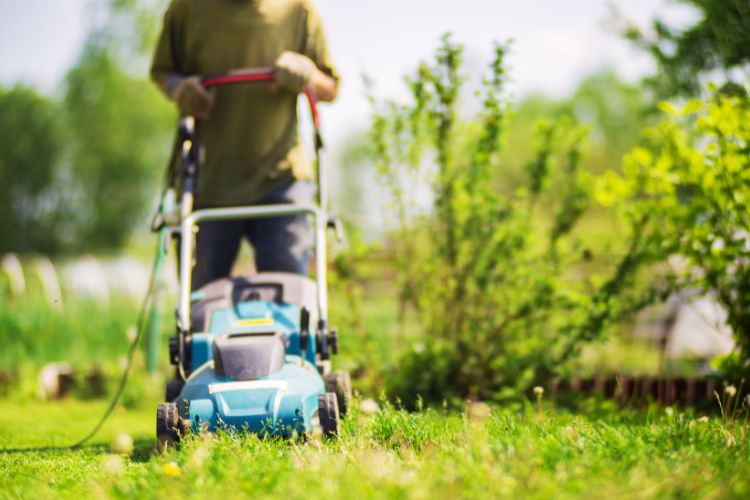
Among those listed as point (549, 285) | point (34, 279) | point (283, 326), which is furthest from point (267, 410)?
point (34, 279)

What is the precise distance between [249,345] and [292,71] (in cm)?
114

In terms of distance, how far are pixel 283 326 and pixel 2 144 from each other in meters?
→ 23.3

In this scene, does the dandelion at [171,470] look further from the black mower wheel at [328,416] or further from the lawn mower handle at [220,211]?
the lawn mower handle at [220,211]

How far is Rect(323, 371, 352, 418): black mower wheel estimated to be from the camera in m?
2.87

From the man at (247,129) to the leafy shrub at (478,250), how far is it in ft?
2.73

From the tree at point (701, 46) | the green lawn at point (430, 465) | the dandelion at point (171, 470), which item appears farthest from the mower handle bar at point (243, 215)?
the tree at point (701, 46)

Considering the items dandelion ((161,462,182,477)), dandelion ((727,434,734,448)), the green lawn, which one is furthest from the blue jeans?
dandelion ((727,434,734,448))

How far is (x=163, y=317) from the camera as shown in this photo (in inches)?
328

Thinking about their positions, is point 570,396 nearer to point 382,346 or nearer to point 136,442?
point 382,346

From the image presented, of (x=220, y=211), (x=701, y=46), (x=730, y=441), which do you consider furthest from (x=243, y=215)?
(x=701, y=46)

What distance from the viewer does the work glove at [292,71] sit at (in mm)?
3160

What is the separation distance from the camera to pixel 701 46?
5.91m

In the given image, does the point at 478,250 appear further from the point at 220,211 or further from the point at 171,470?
the point at 171,470

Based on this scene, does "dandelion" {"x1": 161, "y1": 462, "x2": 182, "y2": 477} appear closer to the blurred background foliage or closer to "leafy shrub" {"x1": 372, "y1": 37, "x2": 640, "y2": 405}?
"leafy shrub" {"x1": 372, "y1": 37, "x2": 640, "y2": 405}
